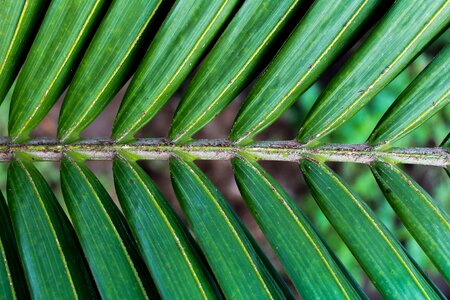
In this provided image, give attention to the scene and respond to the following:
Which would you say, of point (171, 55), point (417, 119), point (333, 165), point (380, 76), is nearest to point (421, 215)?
point (417, 119)

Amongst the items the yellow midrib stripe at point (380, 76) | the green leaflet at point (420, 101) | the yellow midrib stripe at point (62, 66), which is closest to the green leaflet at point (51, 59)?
the yellow midrib stripe at point (62, 66)

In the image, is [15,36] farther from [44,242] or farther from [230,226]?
[230,226]

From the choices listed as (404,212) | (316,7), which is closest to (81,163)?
(316,7)

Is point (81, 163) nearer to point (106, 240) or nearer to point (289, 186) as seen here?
point (106, 240)

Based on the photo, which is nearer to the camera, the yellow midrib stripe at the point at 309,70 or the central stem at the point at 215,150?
the yellow midrib stripe at the point at 309,70

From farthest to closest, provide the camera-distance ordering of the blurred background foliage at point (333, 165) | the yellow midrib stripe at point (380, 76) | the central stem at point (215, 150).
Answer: the blurred background foliage at point (333, 165) < the central stem at point (215, 150) < the yellow midrib stripe at point (380, 76)

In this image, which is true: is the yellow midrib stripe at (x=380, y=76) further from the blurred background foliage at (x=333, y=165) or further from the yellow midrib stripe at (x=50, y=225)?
the blurred background foliage at (x=333, y=165)
